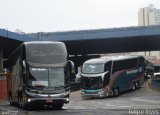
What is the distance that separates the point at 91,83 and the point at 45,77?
60.9 feet

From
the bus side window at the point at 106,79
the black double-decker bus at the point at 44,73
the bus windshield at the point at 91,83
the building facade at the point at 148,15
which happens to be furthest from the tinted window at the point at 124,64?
the building facade at the point at 148,15

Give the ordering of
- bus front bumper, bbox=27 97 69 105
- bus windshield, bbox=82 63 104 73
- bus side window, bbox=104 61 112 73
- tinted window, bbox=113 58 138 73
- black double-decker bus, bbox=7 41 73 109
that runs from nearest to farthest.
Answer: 1. bus front bumper, bbox=27 97 69 105
2. black double-decker bus, bbox=7 41 73 109
3. bus windshield, bbox=82 63 104 73
4. bus side window, bbox=104 61 112 73
5. tinted window, bbox=113 58 138 73

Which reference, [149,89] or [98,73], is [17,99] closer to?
[98,73]

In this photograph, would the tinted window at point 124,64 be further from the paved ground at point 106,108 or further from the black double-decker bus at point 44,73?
the black double-decker bus at point 44,73

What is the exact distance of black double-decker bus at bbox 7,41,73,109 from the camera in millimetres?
23344

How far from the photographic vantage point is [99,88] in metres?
41.4

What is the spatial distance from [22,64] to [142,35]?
3239 centimetres

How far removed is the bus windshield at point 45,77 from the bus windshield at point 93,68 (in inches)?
700

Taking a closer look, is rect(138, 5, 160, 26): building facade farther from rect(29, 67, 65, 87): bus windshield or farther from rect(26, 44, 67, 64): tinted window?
rect(29, 67, 65, 87): bus windshield

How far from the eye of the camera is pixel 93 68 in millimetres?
41781

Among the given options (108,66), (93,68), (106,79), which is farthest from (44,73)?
(108,66)

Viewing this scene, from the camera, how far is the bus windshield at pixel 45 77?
23420 mm

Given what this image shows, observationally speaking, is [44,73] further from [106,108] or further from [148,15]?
[148,15]

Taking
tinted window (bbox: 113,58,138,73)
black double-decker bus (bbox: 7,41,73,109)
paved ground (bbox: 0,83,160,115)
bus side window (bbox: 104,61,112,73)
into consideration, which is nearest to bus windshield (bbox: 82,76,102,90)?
bus side window (bbox: 104,61,112,73)
